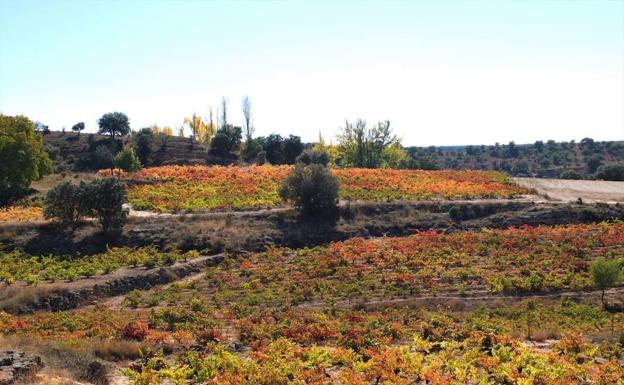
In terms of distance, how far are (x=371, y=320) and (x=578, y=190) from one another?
40.0 meters

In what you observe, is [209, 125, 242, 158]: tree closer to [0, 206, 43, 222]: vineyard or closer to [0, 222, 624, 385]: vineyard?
[0, 206, 43, 222]: vineyard

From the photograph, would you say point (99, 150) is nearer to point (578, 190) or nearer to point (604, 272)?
point (578, 190)

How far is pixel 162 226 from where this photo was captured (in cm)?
3612

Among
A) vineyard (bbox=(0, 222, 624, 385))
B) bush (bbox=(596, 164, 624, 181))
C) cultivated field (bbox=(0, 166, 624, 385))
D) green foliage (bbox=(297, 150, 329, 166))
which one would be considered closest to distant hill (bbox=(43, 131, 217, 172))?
green foliage (bbox=(297, 150, 329, 166))

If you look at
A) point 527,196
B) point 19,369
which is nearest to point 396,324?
point 19,369

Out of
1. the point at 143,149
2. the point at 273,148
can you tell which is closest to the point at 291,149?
the point at 273,148

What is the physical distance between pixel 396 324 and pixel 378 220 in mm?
21961

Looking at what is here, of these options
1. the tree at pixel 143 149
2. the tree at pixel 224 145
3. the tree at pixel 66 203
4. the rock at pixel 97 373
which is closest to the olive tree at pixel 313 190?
the tree at pixel 66 203

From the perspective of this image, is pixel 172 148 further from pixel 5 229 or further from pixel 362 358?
pixel 362 358

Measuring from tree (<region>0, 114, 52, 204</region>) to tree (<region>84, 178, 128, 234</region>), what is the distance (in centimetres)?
1303

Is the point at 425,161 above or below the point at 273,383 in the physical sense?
above

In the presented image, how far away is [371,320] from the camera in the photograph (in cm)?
1889

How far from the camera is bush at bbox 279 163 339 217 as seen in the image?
130ft

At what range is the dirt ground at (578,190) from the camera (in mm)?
45250
